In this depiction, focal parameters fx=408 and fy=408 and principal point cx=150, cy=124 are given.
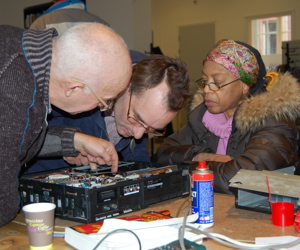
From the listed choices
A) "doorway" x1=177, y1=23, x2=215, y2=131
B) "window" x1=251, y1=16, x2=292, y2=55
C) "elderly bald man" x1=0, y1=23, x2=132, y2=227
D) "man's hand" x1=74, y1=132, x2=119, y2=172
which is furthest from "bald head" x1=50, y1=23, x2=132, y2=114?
"window" x1=251, y1=16, x2=292, y2=55

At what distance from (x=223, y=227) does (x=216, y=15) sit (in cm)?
888

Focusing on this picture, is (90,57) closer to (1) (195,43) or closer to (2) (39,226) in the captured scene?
(2) (39,226)

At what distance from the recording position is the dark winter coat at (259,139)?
74.2 inches

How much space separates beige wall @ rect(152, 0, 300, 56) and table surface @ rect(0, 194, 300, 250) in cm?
807

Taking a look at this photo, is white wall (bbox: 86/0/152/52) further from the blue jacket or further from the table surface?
the table surface

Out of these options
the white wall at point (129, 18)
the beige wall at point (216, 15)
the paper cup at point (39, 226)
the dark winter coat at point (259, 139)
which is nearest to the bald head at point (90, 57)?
the paper cup at point (39, 226)

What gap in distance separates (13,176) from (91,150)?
532 mm

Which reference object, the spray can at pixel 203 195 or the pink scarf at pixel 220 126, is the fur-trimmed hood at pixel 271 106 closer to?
the pink scarf at pixel 220 126

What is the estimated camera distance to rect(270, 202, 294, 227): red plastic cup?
49.8 inches

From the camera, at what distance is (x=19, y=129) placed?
1139mm

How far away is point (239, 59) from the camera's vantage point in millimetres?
2213

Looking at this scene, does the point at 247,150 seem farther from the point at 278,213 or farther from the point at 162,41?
the point at 162,41

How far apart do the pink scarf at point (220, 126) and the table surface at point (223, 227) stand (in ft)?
2.43

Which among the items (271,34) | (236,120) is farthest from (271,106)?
(271,34)
